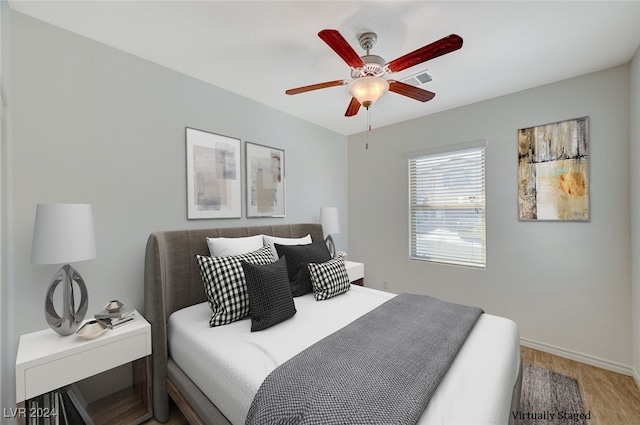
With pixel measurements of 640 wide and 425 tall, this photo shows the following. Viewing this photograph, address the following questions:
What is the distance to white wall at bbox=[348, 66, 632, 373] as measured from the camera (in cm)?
220

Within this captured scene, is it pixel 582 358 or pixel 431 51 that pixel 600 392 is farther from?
pixel 431 51

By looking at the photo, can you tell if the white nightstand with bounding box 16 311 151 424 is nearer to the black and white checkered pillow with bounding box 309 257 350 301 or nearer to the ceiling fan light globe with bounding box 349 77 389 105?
the black and white checkered pillow with bounding box 309 257 350 301

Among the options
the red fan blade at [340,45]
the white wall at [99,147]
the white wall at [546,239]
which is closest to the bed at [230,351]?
the white wall at [99,147]

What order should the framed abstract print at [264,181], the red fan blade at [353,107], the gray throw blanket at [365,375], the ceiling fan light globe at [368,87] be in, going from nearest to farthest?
the gray throw blanket at [365,375]
the ceiling fan light globe at [368,87]
the red fan blade at [353,107]
the framed abstract print at [264,181]

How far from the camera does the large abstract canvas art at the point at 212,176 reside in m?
2.27

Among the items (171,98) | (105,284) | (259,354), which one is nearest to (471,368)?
(259,354)

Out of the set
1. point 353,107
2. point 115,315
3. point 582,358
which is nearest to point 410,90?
point 353,107

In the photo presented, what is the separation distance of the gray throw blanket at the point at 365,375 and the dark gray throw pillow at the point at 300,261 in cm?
75

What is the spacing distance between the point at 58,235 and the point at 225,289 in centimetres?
93

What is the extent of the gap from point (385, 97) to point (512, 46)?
111cm

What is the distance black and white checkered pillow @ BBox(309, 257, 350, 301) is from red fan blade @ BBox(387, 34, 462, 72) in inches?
61.9

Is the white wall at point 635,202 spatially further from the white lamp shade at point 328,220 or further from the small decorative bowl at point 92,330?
the small decorative bowl at point 92,330

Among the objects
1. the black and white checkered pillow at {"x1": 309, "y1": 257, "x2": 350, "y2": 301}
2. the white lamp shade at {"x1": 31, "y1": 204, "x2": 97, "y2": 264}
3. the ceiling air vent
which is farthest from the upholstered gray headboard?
the ceiling air vent

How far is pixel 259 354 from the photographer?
1.34 meters
